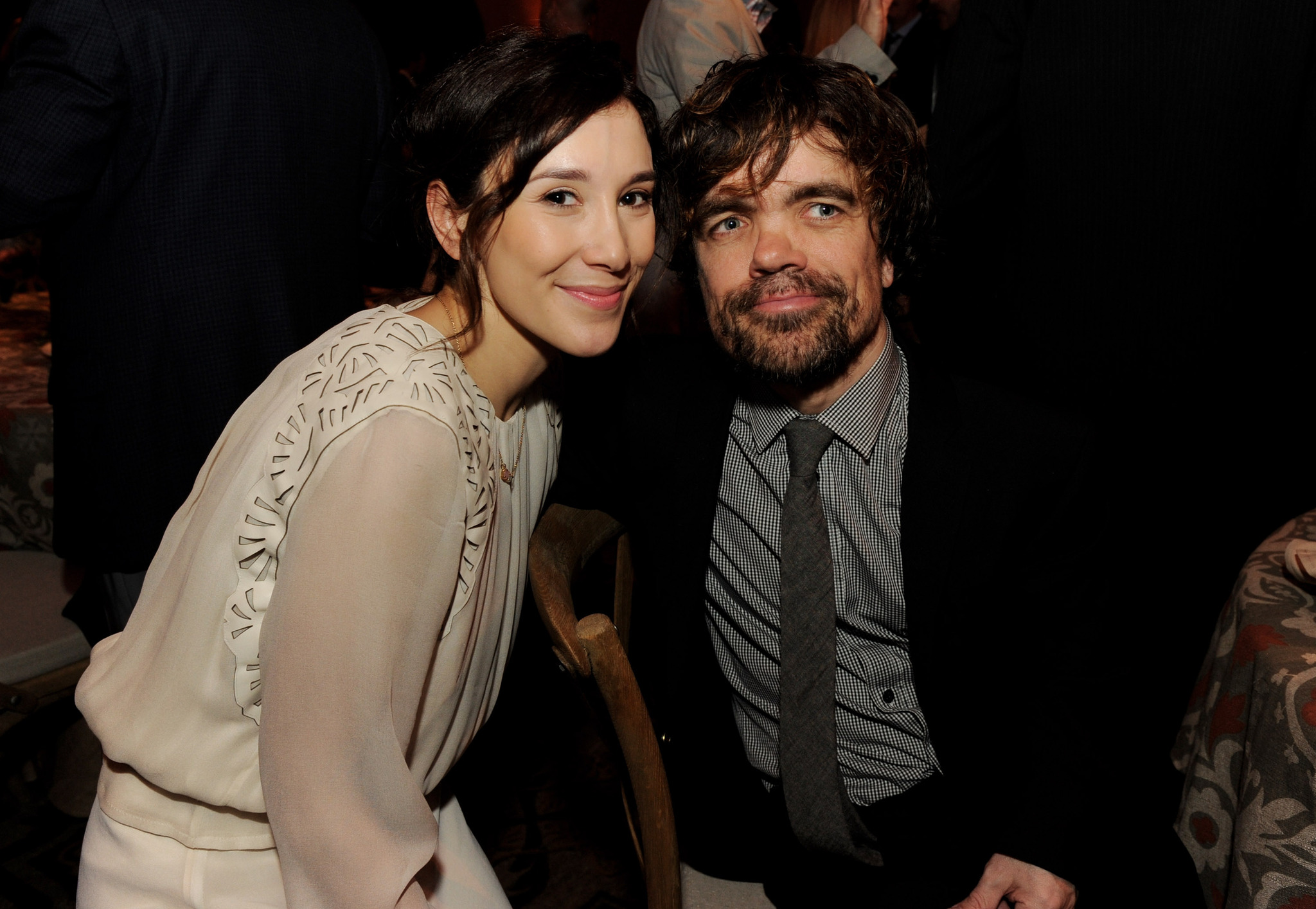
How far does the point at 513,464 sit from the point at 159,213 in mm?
931

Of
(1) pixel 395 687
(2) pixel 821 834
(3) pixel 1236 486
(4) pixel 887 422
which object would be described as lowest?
(2) pixel 821 834

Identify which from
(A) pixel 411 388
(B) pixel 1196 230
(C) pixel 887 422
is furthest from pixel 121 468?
(B) pixel 1196 230

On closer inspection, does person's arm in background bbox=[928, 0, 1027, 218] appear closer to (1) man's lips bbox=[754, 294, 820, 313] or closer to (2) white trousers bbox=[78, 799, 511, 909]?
(1) man's lips bbox=[754, 294, 820, 313]

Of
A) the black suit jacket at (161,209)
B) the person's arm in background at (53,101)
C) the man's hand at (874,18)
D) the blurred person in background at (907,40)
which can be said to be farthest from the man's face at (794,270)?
the blurred person in background at (907,40)

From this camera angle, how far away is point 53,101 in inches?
60.7

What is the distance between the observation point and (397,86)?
352 cm

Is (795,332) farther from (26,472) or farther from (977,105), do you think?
(26,472)

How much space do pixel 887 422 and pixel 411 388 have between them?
735mm

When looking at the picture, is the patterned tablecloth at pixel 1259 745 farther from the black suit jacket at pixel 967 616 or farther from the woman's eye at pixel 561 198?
the woman's eye at pixel 561 198

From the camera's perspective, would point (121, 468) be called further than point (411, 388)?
Yes

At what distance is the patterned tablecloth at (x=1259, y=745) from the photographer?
1.00 m

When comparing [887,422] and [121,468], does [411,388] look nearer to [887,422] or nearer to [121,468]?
[887,422]

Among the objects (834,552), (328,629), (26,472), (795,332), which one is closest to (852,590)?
(834,552)

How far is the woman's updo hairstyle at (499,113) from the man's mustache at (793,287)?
33 cm
